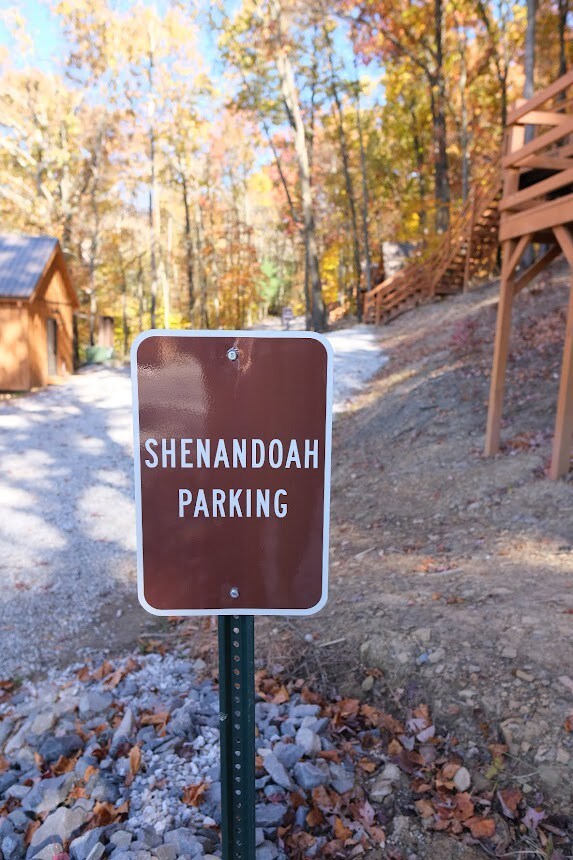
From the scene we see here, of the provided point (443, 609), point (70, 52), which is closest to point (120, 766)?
point (443, 609)

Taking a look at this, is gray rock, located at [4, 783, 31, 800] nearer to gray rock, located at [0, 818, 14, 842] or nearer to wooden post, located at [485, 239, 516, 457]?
gray rock, located at [0, 818, 14, 842]

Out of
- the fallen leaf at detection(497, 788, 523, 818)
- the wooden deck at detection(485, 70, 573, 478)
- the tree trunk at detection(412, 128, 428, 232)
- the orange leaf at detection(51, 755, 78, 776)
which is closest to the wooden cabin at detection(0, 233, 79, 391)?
the wooden deck at detection(485, 70, 573, 478)

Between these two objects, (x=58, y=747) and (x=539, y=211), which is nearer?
(x=58, y=747)

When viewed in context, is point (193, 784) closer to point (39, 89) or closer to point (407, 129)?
point (39, 89)

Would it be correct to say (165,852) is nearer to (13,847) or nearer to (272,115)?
(13,847)

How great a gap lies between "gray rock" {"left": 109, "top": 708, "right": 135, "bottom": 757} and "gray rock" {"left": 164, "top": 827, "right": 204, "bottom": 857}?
26.3 inches

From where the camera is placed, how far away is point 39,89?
22875mm

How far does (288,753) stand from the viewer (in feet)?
9.34


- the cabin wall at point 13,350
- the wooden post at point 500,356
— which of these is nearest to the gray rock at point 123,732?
the wooden post at point 500,356

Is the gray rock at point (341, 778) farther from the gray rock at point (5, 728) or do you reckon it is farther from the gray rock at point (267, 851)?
the gray rock at point (5, 728)

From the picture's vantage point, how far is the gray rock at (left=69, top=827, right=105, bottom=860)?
2.33m

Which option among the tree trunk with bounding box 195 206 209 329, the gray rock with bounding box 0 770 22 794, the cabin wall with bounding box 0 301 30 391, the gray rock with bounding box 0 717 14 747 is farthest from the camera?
the tree trunk with bounding box 195 206 209 329

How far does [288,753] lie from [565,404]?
4532 millimetres

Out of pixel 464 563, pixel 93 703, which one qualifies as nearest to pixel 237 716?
pixel 93 703
